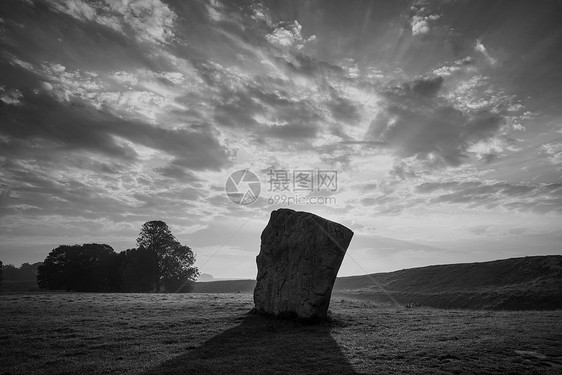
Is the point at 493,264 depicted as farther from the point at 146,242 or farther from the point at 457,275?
the point at 146,242

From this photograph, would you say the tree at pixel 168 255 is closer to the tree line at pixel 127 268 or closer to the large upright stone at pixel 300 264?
the tree line at pixel 127 268

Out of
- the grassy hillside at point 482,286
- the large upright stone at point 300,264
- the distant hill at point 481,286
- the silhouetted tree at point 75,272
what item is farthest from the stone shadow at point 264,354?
the silhouetted tree at point 75,272

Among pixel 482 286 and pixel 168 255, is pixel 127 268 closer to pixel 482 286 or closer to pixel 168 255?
pixel 168 255

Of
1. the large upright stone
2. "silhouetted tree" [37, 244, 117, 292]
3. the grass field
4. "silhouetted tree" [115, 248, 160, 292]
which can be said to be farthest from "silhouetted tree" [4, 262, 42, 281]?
the large upright stone

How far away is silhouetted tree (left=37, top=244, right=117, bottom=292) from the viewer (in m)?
59.6

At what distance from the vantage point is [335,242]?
20141 mm

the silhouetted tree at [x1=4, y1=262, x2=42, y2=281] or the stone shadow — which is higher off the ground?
the silhouetted tree at [x1=4, y1=262, x2=42, y2=281]

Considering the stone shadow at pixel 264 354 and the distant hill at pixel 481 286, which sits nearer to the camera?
the stone shadow at pixel 264 354

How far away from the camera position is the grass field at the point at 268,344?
11.2m

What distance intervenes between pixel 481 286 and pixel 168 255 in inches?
2007

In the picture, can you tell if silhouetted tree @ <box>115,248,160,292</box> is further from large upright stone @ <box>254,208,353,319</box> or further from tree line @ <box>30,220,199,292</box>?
large upright stone @ <box>254,208,353,319</box>

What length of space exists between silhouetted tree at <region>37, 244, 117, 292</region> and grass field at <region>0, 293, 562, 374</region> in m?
42.2

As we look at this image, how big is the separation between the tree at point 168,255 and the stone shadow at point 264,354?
45.7 meters

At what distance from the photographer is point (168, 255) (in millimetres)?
60500
